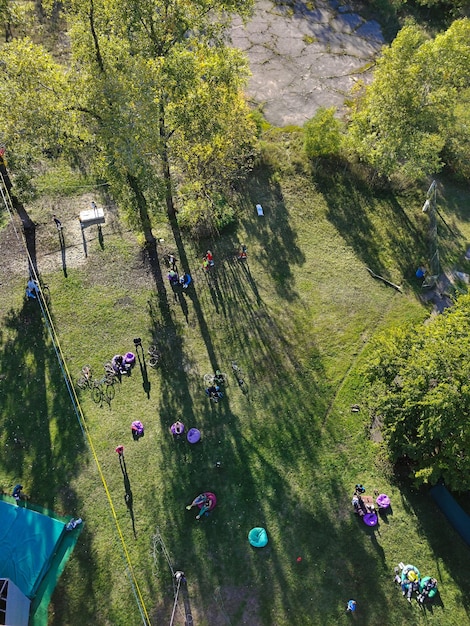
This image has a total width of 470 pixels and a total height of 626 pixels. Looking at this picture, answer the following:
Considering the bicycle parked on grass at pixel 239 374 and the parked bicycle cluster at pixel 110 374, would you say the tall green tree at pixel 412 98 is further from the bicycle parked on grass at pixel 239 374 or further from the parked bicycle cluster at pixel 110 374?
the parked bicycle cluster at pixel 110 374

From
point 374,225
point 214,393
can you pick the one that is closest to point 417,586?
point 214,393

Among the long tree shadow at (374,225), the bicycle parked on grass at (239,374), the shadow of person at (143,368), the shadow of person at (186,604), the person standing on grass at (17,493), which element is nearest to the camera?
the shadow of person at (186,604)

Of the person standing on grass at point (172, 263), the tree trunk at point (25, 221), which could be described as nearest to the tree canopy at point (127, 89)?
the tree trunk at point (25, 221)

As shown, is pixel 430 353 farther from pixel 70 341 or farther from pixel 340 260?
pixel 70 341

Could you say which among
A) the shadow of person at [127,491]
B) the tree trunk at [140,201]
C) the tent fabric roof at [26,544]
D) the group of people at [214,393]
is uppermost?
the tree trunk at [140,201]

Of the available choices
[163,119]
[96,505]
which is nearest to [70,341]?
[96,505]

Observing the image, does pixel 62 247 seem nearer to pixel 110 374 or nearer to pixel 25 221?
pixel 25 221

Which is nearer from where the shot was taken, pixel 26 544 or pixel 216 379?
pixel 26 544
